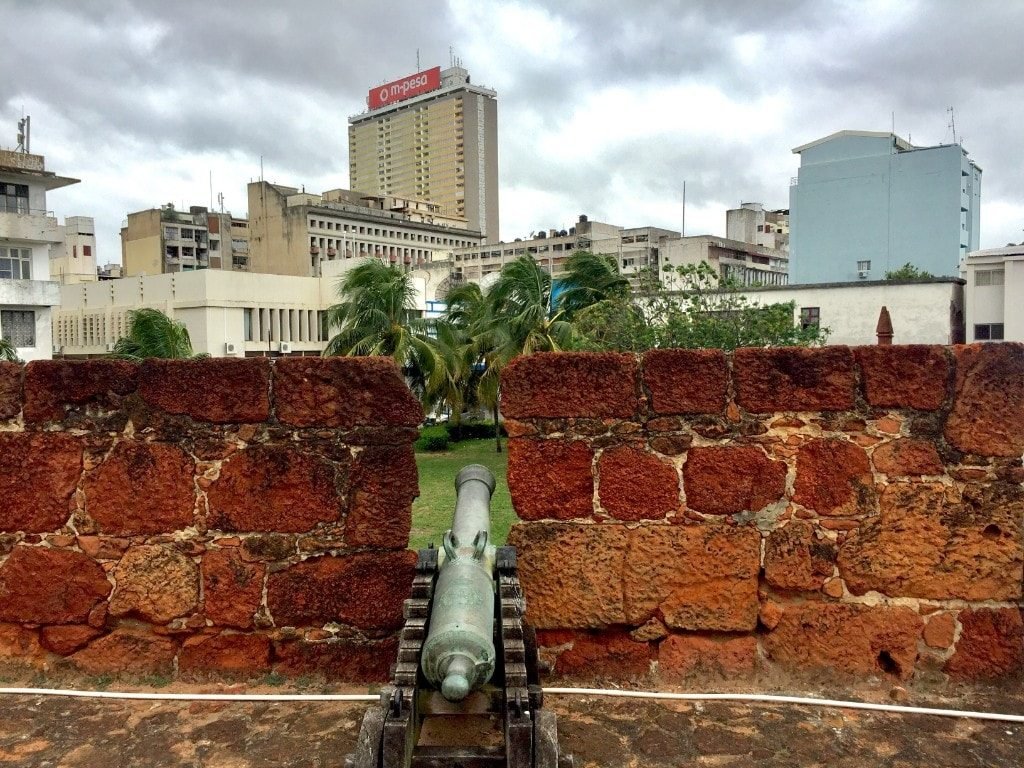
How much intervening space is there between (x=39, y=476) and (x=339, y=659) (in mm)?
1486

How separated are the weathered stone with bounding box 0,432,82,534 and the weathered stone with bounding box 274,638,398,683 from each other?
43.6 inches

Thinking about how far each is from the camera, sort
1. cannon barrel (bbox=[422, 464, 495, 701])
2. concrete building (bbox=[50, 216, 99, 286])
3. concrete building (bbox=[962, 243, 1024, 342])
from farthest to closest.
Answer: concrete building (bbox=[50, 216, 99, 286]), concrete building (bbox=[962, 243, 1024, 342]), cannon barrel (bbox=[422, 464, 495, 701])

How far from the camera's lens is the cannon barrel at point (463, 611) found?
2557mm

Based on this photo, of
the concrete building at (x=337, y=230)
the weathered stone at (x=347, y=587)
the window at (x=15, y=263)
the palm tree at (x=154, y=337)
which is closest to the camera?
the weathered stone at (x=347, y=587)

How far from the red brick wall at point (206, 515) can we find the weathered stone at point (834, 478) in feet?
5.30

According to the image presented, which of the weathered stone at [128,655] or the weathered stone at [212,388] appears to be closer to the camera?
the weathered stone at [212,388]

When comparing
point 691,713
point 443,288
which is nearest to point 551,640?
point 691,713

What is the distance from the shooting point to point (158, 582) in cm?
382

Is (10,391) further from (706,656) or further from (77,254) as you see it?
(77,254)

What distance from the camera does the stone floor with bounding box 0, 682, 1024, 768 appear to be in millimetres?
3127

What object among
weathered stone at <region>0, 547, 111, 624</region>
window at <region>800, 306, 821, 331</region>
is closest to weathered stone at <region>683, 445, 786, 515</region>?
Result: weathered stone at <region>0, 547, 111, 624</region>

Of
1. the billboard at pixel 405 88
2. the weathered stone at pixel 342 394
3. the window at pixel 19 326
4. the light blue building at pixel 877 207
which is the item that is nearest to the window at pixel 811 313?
the light blue building at pixel 877 207

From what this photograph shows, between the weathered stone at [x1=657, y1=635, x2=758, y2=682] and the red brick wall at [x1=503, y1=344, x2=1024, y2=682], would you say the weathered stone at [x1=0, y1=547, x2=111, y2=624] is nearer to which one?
the red brick wall at [x1=503, y1=344, x2=1024, y2=682]

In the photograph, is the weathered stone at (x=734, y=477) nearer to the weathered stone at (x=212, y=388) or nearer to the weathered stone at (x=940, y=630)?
the weathered stone at (x=940, y=630)
